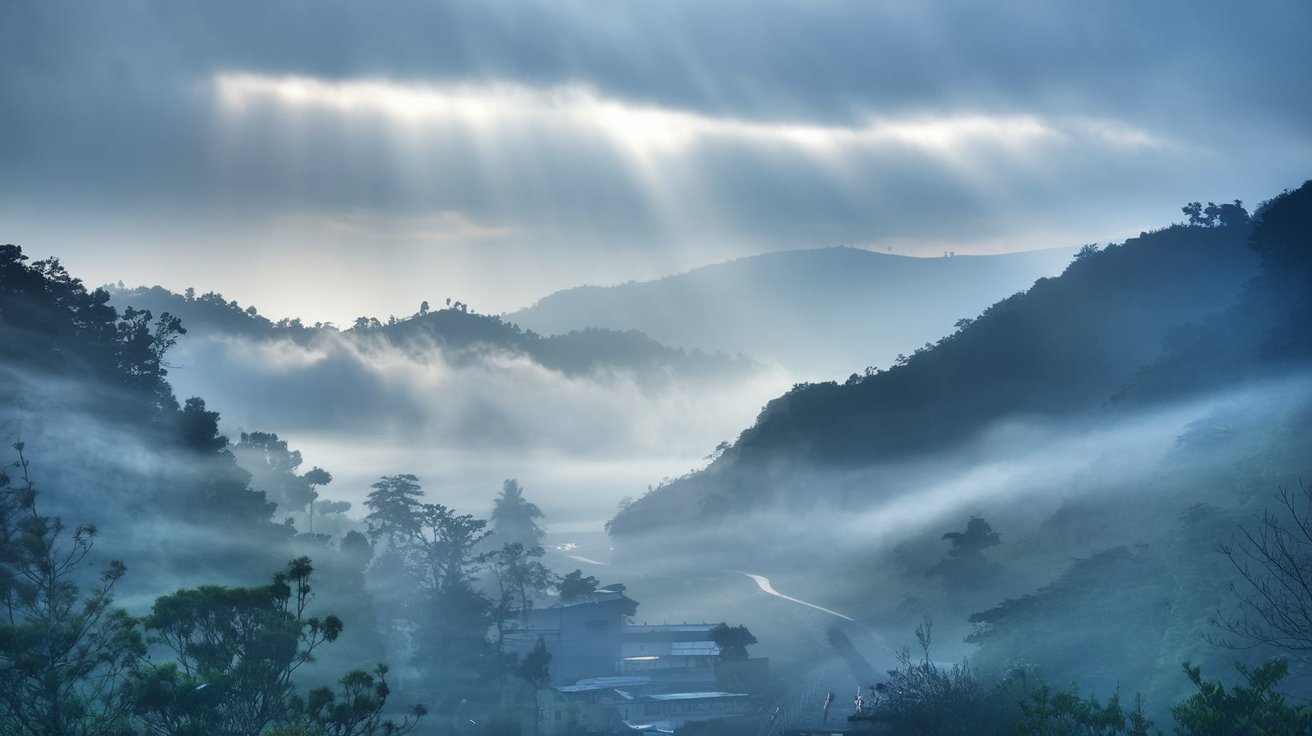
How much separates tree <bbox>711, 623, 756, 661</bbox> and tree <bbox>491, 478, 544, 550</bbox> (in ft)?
203

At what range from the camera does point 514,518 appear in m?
135

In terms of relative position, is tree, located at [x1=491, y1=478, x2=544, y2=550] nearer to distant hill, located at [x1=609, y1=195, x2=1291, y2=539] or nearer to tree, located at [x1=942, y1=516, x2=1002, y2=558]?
distant hill, located at [x1=609, y1=195, x2=1291, y2=539]

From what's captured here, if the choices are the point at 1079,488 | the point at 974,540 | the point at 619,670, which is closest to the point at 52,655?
the point at 619,670

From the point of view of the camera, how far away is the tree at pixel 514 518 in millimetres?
132500

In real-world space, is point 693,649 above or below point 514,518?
below

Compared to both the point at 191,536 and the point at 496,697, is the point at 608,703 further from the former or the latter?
the point at 191,536

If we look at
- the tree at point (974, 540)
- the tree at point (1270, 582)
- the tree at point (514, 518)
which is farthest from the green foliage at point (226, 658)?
the tree at point (514, 518)

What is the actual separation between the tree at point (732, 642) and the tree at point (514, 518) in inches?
2439

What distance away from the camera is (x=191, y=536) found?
66.3m

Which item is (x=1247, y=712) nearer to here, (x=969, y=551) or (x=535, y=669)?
(x=535, y=669)

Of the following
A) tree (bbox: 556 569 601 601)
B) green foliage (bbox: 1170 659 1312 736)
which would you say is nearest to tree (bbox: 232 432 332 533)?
tree (bbox: 556 569 601 601)

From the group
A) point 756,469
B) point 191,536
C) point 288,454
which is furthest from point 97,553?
point 756,469

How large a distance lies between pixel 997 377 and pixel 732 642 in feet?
203

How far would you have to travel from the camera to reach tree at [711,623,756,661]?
68906 mm
